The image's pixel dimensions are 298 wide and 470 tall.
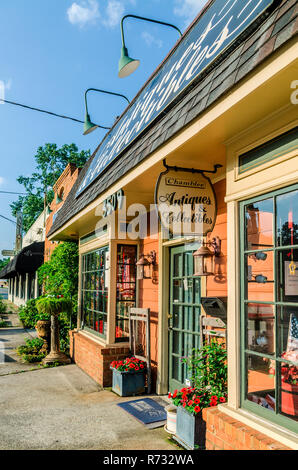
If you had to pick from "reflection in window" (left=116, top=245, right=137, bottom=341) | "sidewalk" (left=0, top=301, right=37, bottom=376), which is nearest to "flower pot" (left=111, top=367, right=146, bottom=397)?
"reflection in window" (left=116, top=245, right=137, bottom=341)

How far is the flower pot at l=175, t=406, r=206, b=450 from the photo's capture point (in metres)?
3.59

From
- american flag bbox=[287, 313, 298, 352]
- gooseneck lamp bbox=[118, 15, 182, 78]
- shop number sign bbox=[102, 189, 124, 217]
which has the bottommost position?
american flag bbox=[287, 313, 298, 352]

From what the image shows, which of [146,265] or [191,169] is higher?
[191,169]

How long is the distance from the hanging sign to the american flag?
123 centimetres

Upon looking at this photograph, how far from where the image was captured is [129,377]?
5.57m

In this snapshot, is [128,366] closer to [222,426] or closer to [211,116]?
[222,426]

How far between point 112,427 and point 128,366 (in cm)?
135

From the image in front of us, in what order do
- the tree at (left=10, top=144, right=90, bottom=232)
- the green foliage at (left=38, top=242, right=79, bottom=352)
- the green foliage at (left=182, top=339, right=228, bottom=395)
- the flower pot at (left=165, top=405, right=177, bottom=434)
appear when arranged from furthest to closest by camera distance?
the tree at (left=10, top=144, right=90, bottom=232) → the green foliage at (left=38, top=242, right=79, bottom=352) → the flower pot at (left=165, top=405, right=177, bottom=434) → the green foliage at (left=182, top=339, right=228, bottom=395)

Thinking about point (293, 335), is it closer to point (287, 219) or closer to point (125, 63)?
point (287, 219)

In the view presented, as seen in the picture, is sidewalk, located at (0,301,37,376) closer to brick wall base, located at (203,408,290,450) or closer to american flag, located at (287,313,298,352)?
brick wall base, located at (203,408,290,450)

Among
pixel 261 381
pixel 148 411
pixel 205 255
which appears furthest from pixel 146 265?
pixel 261 381

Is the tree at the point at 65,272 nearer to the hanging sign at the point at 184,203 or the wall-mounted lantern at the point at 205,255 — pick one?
the wall-mounted lantern at the point at 205,255

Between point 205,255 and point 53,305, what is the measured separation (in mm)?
4911

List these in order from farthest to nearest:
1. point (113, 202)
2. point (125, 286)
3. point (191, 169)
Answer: point (125, 286) → point (113, 202) → point (191, 169)
